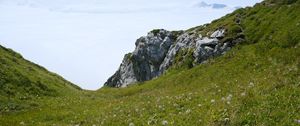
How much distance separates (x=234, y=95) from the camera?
21.7 m

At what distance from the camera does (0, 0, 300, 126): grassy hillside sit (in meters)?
17.0

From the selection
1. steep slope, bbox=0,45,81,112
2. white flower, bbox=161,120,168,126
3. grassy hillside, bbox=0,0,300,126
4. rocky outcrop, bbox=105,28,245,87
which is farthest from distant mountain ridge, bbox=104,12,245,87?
white flower, bbox=161,120,168,126

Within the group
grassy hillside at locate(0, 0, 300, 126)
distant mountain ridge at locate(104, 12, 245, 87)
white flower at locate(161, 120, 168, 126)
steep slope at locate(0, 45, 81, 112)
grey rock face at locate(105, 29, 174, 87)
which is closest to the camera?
grassy hillside at locate(0, 0, 300, 126)

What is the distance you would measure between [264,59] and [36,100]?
2253 cm

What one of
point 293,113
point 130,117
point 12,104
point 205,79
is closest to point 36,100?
point 12,104

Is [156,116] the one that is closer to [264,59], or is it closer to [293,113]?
[293,113]

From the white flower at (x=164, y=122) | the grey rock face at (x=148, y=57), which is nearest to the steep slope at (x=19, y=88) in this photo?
the white flower at (x=164, y=122)

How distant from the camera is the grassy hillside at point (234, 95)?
669 inches

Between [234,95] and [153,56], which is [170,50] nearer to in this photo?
[153,56]

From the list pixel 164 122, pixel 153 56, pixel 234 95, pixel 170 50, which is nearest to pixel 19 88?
pixel 234 95

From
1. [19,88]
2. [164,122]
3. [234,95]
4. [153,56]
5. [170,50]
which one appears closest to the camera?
[164,122]

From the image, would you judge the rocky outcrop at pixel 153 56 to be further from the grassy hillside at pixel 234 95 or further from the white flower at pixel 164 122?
the white flower at pixel 164 122

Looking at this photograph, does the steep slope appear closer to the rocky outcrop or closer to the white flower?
the white flower

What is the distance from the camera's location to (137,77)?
112m
